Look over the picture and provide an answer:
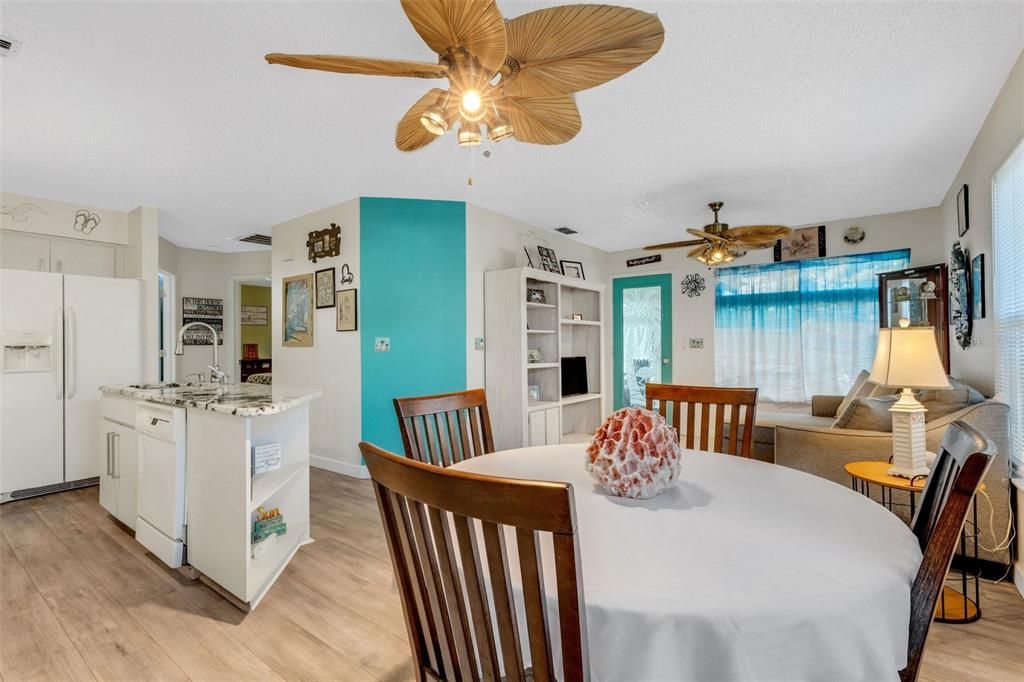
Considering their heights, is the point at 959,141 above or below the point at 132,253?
above

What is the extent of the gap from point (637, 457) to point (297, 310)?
4195 millimetres

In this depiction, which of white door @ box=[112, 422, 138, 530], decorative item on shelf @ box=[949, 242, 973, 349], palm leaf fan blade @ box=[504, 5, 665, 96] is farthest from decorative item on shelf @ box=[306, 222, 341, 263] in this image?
decorative item on shelf @ box=[949, 242, 973, 349]

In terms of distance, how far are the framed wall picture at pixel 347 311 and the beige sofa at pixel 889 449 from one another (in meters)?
3.21

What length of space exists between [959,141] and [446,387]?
12.8 ft

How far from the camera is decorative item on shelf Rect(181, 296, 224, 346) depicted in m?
5.75

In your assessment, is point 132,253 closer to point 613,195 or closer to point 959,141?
point 613,195

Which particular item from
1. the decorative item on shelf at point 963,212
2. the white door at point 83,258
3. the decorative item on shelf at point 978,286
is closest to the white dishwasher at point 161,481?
the white door at point 83,258

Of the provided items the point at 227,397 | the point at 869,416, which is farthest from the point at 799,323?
the point at 227,397

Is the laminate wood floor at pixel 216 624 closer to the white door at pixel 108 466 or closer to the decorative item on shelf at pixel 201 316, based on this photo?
the white door at pixel 108 466

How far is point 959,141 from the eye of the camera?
294 centimetres

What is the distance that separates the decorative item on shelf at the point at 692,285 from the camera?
570cm

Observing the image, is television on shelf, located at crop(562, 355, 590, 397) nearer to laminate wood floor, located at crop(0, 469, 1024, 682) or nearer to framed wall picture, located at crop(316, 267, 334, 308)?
framed wall picture, located at crop(316, 267, 334, 308)

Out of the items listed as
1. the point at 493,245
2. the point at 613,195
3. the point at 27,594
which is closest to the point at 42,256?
the point at 27,594

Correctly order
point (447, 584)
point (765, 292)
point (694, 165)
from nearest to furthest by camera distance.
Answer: point (447, 584) → point (694, 165) → point (765, 292)
